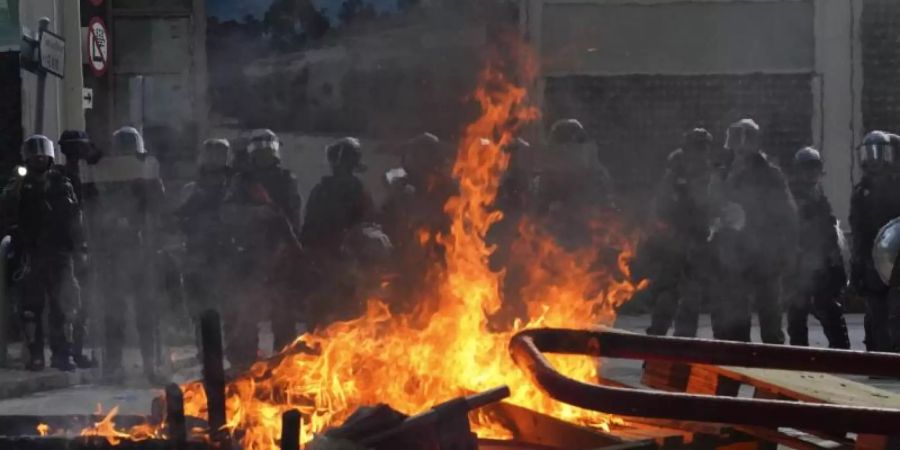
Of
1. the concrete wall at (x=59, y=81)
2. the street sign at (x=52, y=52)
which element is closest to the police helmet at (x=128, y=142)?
the street sign at (x=52, y=52)

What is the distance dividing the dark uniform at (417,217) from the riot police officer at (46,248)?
9.02 feet

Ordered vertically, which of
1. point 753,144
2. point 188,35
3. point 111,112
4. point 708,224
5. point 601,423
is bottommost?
point 601,423

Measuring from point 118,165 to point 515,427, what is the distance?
587cm

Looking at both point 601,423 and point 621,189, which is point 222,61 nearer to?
point 621,189

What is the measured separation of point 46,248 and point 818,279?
6347 millimetres

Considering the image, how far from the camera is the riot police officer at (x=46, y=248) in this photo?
9.38m

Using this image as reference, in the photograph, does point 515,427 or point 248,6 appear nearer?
point 515,427

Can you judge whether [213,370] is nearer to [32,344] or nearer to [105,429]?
[105,429]

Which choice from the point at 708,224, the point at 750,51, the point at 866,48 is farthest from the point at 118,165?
the point at 866,48

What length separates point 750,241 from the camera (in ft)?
28.9

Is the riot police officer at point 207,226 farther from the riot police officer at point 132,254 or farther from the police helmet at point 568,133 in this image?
the police helmet at point 568,133

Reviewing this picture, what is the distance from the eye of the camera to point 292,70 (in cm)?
1589

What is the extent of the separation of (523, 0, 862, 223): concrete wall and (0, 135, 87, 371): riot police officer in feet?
25.6

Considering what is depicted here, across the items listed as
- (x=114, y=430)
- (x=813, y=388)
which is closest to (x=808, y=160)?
(x=813, y=388)
